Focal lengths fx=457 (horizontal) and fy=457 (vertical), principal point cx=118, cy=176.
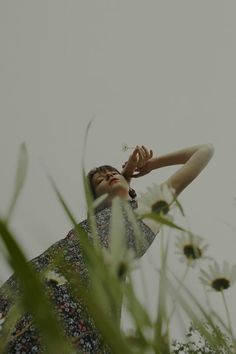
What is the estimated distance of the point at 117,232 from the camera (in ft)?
0.85

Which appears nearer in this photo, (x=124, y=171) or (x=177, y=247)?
(x=177, y=247)

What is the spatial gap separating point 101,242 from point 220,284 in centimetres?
64

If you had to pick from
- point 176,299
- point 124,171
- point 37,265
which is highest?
point 124,171

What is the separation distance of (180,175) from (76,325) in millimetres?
529

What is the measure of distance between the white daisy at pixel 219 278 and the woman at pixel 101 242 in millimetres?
76

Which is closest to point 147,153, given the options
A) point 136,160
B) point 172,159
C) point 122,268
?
point 136,160

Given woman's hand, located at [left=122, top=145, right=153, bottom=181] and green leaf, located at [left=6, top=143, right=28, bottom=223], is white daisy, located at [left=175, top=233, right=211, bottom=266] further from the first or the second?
woman's hand, located at [left=122, top=145, right=153, bottom=181]

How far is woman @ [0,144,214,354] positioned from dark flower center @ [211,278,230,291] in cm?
8

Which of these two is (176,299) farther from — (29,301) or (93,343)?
(93,343)

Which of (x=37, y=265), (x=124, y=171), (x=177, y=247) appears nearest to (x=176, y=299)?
(x=177, y=247)

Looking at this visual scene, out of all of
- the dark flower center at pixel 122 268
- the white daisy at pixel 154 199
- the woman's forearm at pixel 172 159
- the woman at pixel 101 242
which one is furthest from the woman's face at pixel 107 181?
the dark flower center at pixel 122 268

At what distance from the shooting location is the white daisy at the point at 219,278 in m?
0.45

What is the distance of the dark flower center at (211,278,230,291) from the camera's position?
0.44 m

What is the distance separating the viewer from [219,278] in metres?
0.45
